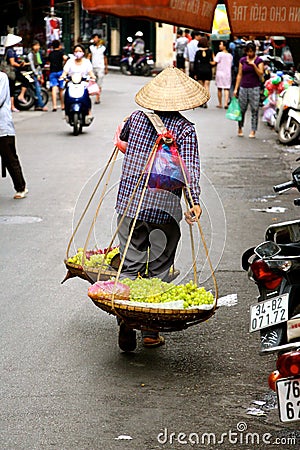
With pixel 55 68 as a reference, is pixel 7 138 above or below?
above

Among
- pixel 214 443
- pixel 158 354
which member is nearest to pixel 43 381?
pixel 158 354

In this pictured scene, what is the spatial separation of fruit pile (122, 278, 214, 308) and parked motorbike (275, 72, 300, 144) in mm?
10823

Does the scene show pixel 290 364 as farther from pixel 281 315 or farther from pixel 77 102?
pixel 77 102

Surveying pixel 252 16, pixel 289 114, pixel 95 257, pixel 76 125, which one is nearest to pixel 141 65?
pixel 76 125

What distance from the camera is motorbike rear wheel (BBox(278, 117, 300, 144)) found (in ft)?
55.1

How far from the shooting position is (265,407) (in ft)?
16.6

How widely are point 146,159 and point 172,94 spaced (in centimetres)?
47

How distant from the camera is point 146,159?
588 centimetres

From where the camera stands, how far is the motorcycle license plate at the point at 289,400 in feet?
13.3

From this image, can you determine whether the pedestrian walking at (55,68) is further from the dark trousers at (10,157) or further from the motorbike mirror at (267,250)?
the motorbike mirror at (267,250)

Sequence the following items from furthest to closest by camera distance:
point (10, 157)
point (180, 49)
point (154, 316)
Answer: point (180, 49) < point (10, 157) < point (154, 316)

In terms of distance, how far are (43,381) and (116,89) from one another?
2665 cm

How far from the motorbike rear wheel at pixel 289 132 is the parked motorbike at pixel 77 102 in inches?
163

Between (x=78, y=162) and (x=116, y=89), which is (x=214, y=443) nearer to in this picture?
(x=78, y=162)
